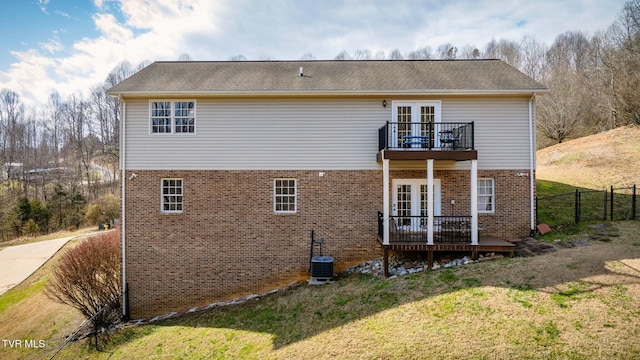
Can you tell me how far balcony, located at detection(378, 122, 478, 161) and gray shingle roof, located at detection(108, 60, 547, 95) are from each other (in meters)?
1.35

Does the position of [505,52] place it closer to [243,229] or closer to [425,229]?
[425,229]

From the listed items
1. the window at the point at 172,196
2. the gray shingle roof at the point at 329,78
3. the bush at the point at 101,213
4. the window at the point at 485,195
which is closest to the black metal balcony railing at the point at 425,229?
the window at the point at 485,195

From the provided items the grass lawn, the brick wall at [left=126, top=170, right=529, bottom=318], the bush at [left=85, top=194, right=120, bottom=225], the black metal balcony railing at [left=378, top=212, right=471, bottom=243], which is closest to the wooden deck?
the black metal balcony railing at [left=378, top=212, right=471, bottom=243]

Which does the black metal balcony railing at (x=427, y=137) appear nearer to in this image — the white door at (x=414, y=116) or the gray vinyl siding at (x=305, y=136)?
the white door at (x=414, y=116)

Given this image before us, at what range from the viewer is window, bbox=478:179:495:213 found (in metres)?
11.6

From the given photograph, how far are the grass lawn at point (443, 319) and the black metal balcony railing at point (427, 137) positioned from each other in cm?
410

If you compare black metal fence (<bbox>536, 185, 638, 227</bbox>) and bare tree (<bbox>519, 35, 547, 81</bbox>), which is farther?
bare tree (<bbox>519, 35, 547, 81</bbox>)

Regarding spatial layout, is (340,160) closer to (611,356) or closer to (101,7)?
(611,356)

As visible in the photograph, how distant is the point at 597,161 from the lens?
19.2 meters

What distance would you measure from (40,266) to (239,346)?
57.9 ft

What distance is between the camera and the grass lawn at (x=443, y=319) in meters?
5.88

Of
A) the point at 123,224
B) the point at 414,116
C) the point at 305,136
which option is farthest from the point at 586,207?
the point at 123,224

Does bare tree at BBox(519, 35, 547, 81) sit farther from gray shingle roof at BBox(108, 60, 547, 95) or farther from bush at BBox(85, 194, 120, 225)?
bush at BBox(85, 194, 120, 225)

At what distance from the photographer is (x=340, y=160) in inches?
450
